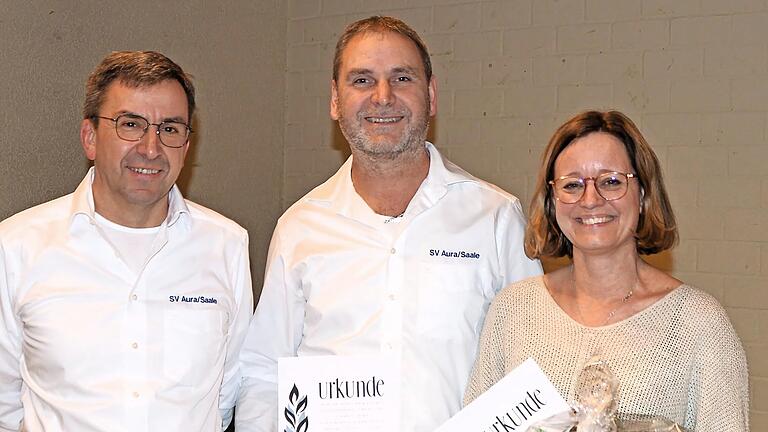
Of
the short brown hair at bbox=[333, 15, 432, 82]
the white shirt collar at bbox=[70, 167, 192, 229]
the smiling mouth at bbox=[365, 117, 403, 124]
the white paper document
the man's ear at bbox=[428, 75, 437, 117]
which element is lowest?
the white paper document

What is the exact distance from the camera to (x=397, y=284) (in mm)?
2775

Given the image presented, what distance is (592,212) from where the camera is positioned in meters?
2.44

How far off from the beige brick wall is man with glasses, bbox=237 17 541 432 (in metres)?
2.40

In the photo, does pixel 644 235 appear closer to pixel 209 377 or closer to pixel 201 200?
pixel 209 377

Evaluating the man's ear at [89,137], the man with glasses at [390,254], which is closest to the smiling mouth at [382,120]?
the man with glasses at [390,254]

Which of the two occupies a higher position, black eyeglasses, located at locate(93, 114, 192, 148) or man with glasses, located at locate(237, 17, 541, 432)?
black eyeglasses, located at locate(93, 114, 192, 148)

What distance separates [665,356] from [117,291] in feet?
5.22

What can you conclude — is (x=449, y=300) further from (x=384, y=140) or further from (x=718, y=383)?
(x=718, y=383)

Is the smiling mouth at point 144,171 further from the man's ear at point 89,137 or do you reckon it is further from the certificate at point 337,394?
the certificate at point 337,394

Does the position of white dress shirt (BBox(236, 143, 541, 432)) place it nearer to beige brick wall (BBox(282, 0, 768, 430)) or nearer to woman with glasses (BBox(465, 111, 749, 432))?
woman with glasses (BBox(465, 111, 749, 432))

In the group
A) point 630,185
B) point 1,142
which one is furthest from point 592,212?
point 1,142

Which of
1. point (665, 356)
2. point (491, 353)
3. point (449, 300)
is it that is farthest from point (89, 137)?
A: point (665, 356)

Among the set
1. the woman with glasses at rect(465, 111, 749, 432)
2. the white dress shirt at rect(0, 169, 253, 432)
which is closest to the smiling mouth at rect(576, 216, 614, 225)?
the woman with glasses at rect(465, 111, 749, 432)

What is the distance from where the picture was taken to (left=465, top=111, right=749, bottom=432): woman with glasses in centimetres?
228
